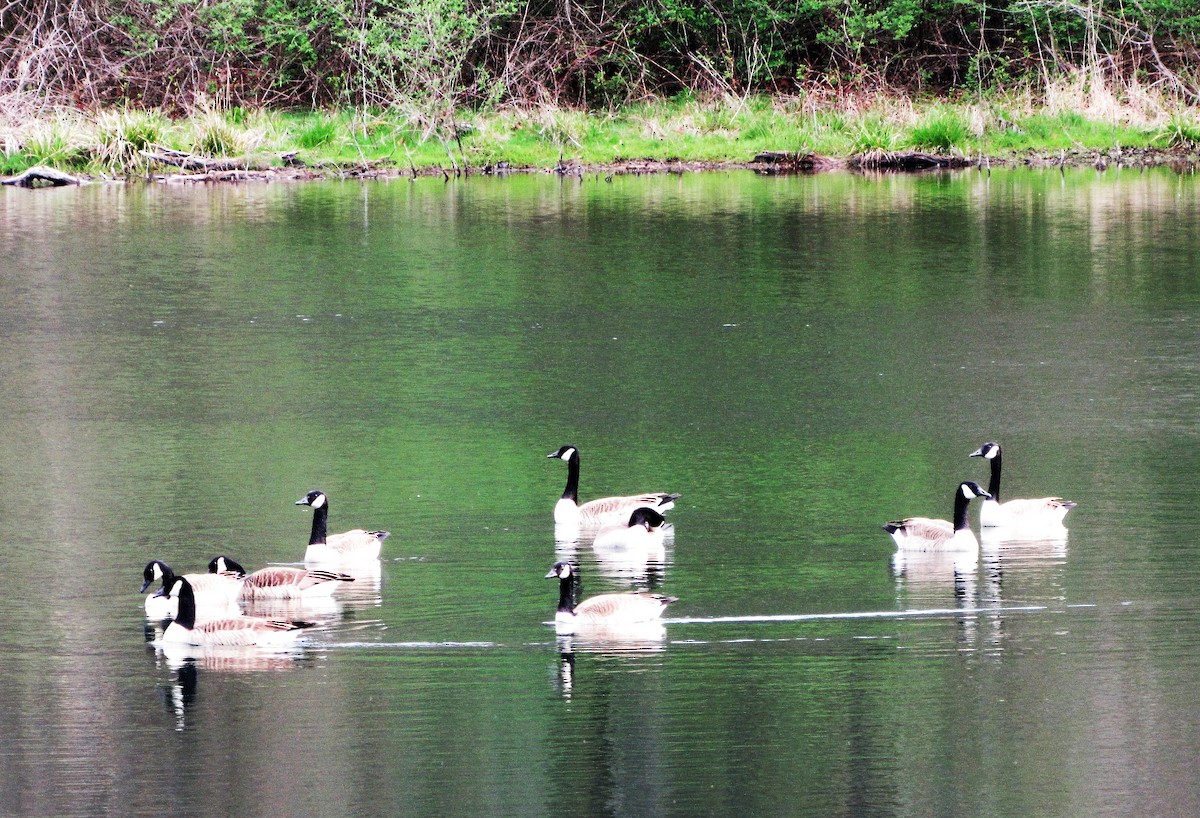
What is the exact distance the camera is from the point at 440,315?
22.6m

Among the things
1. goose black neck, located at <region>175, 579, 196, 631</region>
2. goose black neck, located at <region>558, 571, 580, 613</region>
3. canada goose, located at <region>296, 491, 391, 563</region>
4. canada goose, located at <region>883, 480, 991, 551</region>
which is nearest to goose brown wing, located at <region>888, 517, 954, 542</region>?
canada goose, located at <region>883, 480, 991, 551</region>

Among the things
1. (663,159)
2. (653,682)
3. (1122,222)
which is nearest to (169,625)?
(653,682)

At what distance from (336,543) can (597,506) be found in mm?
2080

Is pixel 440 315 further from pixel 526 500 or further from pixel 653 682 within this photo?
pixel 653 682

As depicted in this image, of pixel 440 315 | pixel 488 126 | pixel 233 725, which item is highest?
pixel 488 126

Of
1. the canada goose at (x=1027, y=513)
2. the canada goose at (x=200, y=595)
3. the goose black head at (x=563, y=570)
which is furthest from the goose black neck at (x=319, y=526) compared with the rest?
the canada goose at (x=1027, y=513)

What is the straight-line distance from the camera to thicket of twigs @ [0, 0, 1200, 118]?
4147 cm

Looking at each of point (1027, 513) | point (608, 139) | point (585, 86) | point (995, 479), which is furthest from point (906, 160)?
point (1027, 513)

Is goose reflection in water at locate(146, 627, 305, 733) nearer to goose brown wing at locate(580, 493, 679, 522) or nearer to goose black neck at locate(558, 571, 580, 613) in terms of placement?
goose black neck at locate(558, 571, 580, 613)

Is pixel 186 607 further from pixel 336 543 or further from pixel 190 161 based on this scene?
pixel 190 161

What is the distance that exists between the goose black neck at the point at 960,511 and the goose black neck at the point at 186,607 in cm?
496

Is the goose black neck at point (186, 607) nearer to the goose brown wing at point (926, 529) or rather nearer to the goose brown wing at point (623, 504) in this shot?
the goose brown wing at point (623, 504)

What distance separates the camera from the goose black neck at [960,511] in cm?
1228

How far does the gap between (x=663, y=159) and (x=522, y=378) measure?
22.7m
